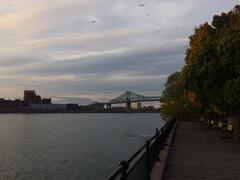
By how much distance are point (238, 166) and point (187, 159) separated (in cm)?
287

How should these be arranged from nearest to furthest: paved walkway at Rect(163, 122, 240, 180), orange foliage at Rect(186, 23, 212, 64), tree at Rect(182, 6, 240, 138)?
paved walkway at Rect(163, 122, 240, 180) < tree at Rect(182, 6, 240, 138) < orange foliage at Rect(186, 23, 212, 64)

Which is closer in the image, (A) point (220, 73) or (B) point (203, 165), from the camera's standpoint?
(B) point (203, 165)

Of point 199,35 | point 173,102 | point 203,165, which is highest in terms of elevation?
point 199,35

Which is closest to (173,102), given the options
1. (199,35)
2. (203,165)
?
(199,35)

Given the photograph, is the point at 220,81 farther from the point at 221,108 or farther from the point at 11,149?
the point at 11,149

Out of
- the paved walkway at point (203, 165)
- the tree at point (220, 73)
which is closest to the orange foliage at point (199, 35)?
the tree at point (220, 73)

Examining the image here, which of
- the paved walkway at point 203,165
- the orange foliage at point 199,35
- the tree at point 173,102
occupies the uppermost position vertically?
the orange foliage at point 199,35

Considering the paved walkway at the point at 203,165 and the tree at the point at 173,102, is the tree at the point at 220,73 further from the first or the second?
the tree at the point at 173,102

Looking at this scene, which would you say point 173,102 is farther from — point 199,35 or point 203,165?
point 203,165

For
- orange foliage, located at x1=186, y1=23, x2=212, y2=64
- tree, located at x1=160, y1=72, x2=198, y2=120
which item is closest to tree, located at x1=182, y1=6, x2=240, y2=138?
orange foliage, located at x1=186, y1=23, x2=212, y2=64

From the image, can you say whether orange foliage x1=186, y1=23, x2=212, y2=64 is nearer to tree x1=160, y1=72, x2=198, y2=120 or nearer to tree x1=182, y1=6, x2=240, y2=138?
tree x1=182, y1=6, x2=240, y2=138

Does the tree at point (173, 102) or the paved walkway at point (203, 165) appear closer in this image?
the paved walkway at point (203, 165)

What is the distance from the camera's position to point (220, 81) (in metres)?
34.7

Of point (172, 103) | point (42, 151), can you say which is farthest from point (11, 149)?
point (172, 103)
